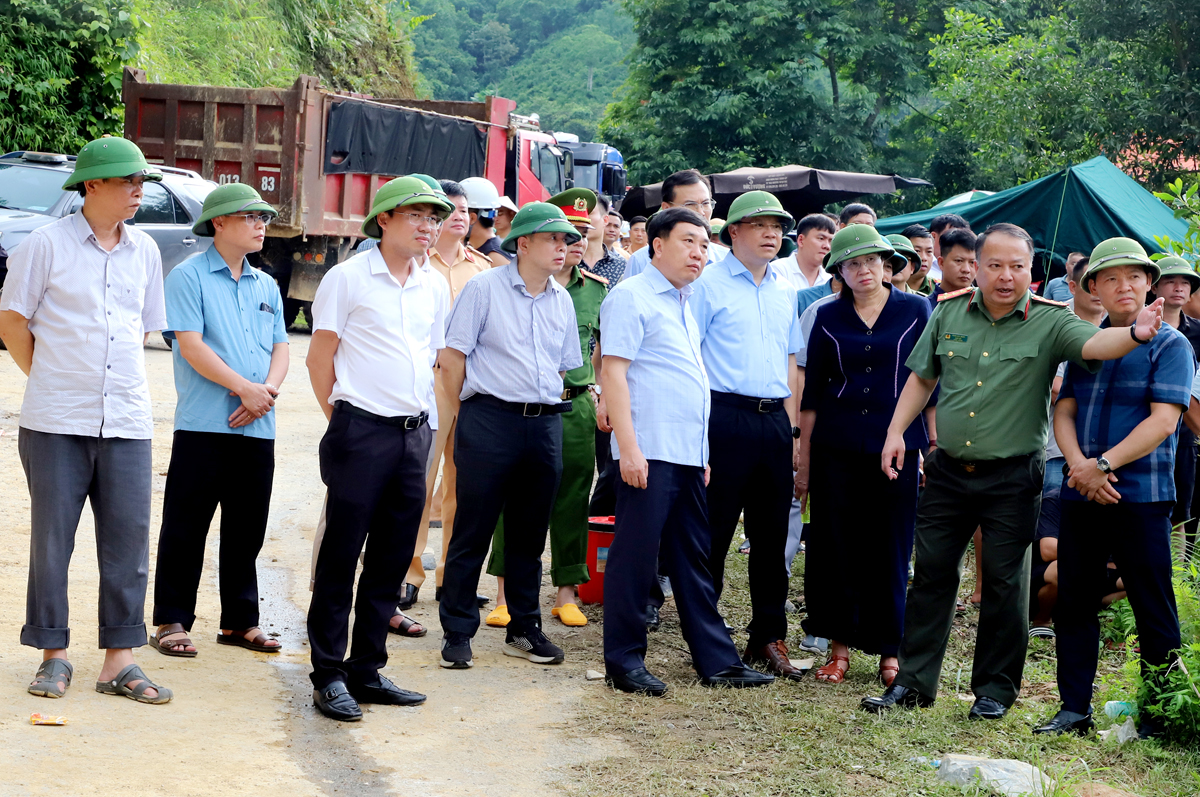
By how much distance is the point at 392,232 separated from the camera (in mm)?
4742

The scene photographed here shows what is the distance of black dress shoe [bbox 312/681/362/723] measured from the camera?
14.9 ft

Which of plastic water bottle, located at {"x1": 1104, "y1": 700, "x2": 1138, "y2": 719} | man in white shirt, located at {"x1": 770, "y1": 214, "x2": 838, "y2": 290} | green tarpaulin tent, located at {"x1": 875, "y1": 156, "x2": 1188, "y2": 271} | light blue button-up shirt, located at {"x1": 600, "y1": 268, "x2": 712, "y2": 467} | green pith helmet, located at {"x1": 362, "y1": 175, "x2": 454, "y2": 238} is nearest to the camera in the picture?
green pith helmet, located at {"x1": 362, "y1": 175, "x2": 454, "y2": 238}

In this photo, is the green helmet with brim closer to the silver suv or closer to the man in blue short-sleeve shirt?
the man in blue short-sleeve shirt

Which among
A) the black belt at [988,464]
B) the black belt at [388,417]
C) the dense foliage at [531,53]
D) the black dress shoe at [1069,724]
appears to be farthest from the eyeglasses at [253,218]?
the dense foliage at [531,53]

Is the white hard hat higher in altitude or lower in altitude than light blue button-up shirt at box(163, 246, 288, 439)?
higher

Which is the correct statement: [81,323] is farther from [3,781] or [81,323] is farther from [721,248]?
Answer: [721,248]

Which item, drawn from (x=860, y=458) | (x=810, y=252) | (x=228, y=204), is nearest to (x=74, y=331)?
(x=228, y=204)

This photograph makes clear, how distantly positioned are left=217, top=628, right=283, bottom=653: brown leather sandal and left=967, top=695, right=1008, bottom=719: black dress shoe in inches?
116

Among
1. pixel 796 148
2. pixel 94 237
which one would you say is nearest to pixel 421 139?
pixel 94 237

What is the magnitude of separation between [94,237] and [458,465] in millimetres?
1769

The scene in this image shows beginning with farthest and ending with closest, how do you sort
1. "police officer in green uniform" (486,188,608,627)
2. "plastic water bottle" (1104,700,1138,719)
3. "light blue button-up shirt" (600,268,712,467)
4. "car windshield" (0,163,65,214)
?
"car windshield" (0,163,65,214), "police officer in green uniform" (486,188,608,627), "light blue button-up shirt" (600,268,712,467), "plastic water bottle" (1104,700,1138,719)

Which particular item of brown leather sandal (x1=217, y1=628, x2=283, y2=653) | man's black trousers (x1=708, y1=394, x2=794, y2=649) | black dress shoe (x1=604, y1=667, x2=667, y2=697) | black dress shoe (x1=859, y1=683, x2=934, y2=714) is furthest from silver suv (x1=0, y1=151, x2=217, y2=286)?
black dress shoe (x1=859, y1=683, x2=934, y2=714)

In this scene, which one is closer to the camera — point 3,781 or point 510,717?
point 3,781

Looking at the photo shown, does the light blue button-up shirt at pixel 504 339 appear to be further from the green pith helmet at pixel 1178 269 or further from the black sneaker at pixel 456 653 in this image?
the green pith helmet at pixel 1178 269
